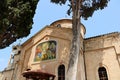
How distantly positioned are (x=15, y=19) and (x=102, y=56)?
366 inches

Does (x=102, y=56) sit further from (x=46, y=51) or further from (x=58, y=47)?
(x=46, y=51)

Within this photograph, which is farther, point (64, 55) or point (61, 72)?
point (64, 55)

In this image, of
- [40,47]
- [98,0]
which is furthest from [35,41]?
[98,0]

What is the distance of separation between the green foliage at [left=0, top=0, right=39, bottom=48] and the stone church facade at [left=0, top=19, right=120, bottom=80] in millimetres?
3414

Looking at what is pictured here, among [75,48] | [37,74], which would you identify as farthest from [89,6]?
[37,74]

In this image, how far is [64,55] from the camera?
52.2ft

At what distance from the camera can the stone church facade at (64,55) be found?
15578mm

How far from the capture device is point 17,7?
44.5ft

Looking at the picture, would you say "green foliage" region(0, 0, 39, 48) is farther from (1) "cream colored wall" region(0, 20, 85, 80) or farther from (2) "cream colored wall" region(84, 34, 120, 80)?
(2) "cream colored wall" region(84, 34, 120, 80)

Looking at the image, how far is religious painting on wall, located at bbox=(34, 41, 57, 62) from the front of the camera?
1653 centimetres

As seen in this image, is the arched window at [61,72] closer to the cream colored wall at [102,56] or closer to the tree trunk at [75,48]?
the cream colored wall at [102,56]

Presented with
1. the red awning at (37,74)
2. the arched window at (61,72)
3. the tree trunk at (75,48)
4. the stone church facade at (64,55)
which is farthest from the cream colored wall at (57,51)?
the tree trunk at (75,48)

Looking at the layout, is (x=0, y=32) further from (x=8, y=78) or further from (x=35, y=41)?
(x=8, y=78)

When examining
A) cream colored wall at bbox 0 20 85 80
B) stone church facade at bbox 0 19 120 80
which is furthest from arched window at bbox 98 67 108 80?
cream colored wall at bbox 0 20 85 80
